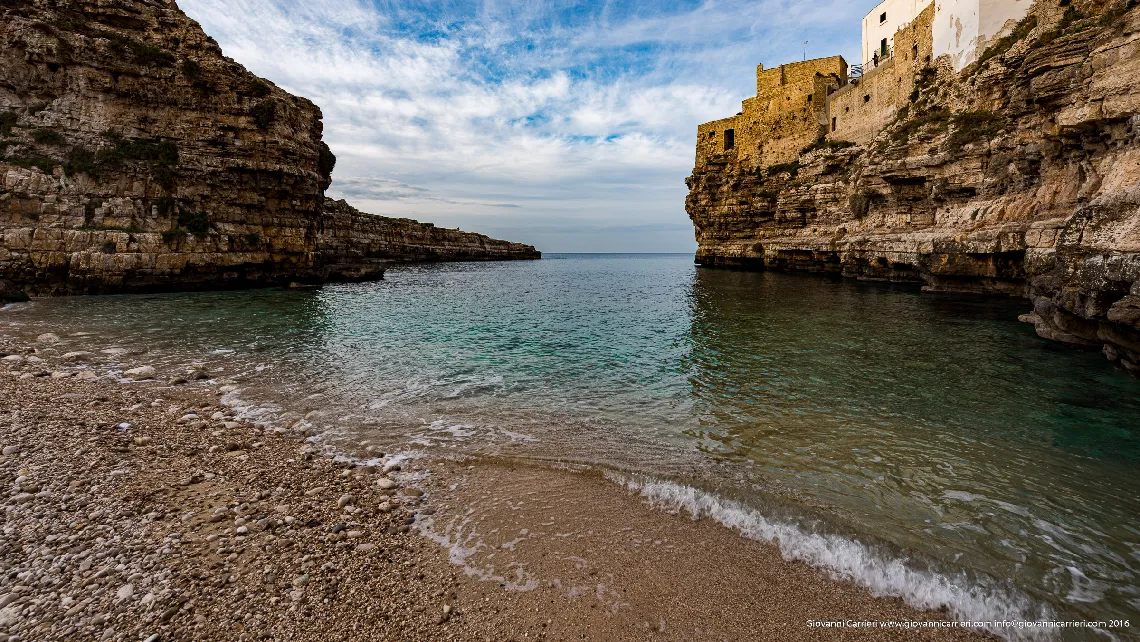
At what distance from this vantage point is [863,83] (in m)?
42.6

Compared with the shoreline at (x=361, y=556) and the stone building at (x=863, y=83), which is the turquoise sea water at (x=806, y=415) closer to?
the shoreline at (x=361, y=556)

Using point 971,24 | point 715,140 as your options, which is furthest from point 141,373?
point 715,140

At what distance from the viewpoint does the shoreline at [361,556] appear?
3615 millimetres

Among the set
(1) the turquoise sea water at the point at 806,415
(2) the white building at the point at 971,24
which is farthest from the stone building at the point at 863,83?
(1) the turquoise sea water at the point at 806,415

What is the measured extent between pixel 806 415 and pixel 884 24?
5997 centimetres

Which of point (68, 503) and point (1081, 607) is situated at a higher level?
point (68, 503)

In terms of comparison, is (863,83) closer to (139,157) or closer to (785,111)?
(785,111)

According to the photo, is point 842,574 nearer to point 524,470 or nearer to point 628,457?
point 628,457

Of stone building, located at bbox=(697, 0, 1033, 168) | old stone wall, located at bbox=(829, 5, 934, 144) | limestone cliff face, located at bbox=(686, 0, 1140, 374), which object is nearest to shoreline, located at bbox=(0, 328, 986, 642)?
limestone cliff face, located at bbox=(686, 0, 1140, 374)

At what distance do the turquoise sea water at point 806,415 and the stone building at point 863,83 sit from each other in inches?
778

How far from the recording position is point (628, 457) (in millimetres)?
6852

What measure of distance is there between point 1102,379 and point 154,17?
43.8m

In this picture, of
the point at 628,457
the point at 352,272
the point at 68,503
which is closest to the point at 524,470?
the point at 628,457

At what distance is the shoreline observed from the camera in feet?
11.9
